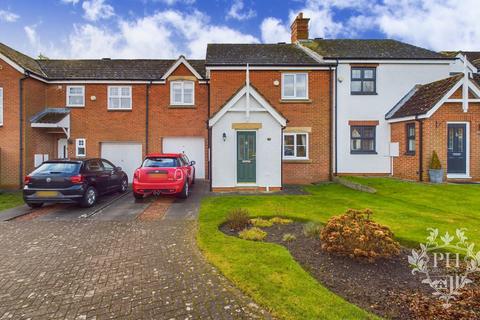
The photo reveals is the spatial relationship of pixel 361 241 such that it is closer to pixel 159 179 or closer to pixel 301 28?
pixel 159 179

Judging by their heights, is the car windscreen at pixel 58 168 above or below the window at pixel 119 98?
below

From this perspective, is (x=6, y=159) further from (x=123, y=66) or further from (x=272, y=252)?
(x=272, y=252)

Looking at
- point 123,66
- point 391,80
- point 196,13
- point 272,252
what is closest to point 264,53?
point 196,13

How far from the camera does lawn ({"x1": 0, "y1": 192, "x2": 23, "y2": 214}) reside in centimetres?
1156

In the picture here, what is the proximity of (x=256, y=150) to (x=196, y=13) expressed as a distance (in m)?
9.94

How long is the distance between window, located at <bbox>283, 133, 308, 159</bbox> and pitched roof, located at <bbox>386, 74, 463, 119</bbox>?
15.4ft

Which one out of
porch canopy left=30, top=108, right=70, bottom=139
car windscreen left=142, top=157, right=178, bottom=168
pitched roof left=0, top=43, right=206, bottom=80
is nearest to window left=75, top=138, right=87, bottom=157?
porch canopy left=30, top=108, right=70, bottom=139

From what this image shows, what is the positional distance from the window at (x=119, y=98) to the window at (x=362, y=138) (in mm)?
12955

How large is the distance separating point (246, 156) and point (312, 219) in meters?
6.09

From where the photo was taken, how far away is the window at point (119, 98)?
1816cm

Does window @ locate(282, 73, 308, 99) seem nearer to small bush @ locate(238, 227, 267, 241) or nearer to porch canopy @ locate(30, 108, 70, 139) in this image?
small bush @ locate(238, 227, 267, 241)

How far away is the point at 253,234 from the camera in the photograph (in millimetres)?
6898

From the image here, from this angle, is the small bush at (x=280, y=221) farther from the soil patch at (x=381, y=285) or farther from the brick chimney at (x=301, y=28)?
the brick chimney at (x=301, y=28)

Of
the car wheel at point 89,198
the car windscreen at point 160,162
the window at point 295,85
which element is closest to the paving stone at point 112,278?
the car wheel at point 89,198
